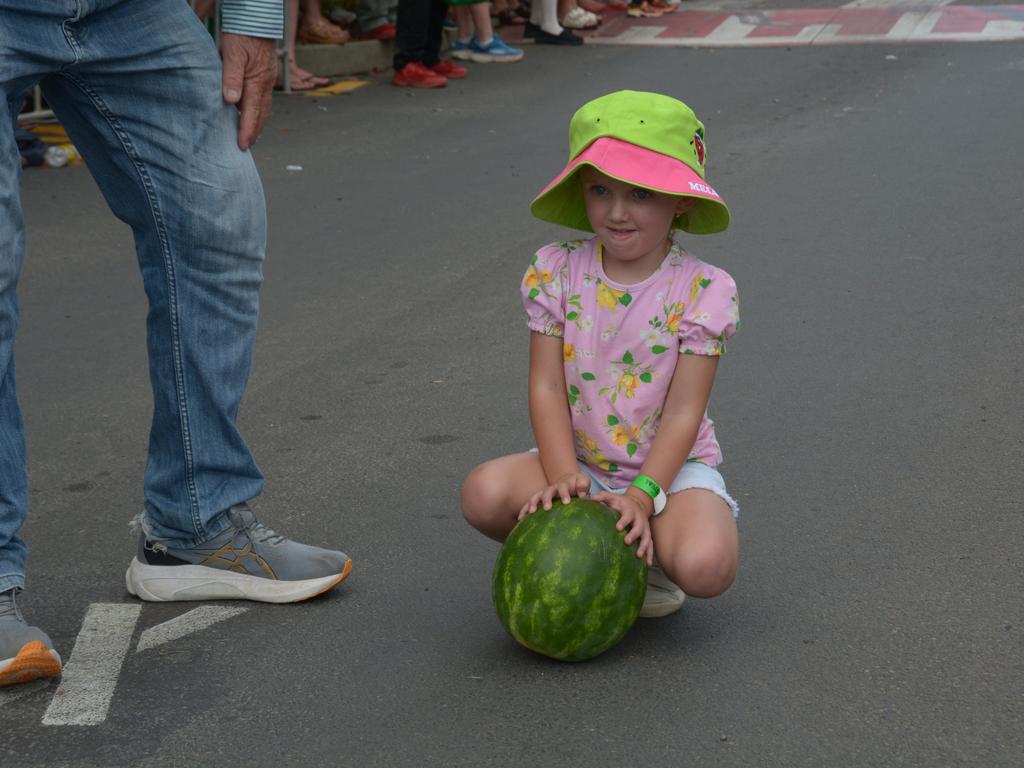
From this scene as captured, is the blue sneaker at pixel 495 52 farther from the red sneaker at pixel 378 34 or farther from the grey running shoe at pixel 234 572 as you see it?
the grey running shoe at pixel 234 572

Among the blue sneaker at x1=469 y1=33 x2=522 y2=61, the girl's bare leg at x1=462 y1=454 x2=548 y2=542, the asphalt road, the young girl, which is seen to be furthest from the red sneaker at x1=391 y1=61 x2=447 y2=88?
the girl's bare leg at x1=462 y1=454 x2=548 y2=542

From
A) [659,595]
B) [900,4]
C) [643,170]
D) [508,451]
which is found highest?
[643,170]

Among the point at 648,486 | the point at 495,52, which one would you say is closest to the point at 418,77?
the point at 495,52

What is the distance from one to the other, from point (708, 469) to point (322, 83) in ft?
32.3

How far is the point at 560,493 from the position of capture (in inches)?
132

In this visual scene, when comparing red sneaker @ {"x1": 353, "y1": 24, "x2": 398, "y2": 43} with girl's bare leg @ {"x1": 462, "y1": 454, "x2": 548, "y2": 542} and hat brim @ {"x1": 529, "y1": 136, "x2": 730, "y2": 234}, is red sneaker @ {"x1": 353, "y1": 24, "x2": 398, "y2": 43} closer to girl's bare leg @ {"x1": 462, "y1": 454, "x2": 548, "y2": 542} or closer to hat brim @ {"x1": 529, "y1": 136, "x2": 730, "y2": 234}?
hat brim @ {"x1": 529, "y1": 136, "x2": 730, "y2": 234}

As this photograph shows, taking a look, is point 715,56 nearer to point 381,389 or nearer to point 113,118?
point 381,389

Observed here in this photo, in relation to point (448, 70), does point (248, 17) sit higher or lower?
higher

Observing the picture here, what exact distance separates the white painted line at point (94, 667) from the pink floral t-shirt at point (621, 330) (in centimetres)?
119

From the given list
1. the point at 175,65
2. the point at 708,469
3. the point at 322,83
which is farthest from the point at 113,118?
the point at 322,83

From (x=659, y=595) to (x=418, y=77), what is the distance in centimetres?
996

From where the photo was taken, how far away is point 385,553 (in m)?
4.08

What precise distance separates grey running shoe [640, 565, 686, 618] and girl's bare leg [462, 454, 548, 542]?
34 cm

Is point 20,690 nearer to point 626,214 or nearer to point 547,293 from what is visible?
point 547,293
